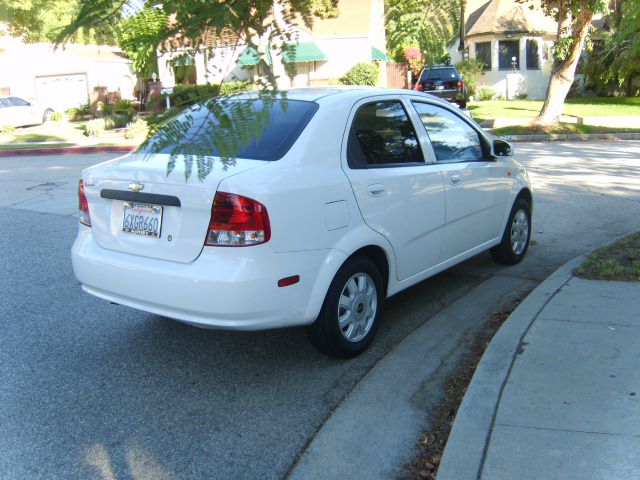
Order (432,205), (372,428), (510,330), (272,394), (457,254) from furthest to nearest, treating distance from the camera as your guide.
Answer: (457,254) → (432,205) → (510,330) → (272,394) → (372,428)

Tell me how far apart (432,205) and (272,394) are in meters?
1.99

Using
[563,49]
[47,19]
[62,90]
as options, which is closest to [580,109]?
[563,49]

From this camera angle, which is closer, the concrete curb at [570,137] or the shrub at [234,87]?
the shrub at [234,87]

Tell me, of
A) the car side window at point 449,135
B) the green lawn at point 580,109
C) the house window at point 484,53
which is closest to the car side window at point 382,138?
the car side window at point 449,135

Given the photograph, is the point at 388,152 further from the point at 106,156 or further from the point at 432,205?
the point at 106,156

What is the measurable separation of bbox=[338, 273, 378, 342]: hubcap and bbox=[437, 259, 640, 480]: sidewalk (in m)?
0.86

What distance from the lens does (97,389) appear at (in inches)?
165

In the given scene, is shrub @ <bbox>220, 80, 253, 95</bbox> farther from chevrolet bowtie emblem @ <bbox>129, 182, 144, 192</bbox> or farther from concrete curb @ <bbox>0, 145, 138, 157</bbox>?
concrete curb @ <bbox>0, 145, 138, 157</bbox>

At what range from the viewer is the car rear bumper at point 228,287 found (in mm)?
3775

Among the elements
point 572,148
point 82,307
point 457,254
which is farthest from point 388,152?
point 572,148

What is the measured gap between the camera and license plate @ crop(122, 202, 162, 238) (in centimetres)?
402

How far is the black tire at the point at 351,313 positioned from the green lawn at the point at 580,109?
1910 cm

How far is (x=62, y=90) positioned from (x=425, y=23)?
35.7 m

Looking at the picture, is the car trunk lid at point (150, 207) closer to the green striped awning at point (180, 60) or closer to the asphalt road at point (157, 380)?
the asphalt road at point (157, 380)
